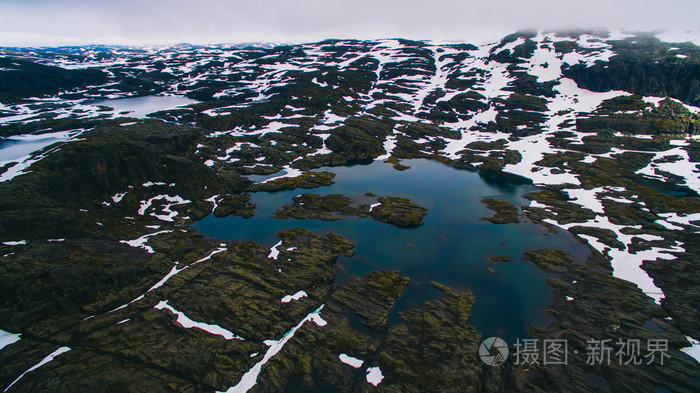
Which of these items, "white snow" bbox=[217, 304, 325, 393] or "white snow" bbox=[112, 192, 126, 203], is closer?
"white snow" bbox=[217, 304, 325, 393]

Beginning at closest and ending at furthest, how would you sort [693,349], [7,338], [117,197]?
1. [7,338]
2. [693,349]
3. [117,197]

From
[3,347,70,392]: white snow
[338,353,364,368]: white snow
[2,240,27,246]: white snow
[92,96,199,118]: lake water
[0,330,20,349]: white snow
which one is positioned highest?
[92,96,199,118]: lake water

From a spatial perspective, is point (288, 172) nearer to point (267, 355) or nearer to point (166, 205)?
point (166, 205)

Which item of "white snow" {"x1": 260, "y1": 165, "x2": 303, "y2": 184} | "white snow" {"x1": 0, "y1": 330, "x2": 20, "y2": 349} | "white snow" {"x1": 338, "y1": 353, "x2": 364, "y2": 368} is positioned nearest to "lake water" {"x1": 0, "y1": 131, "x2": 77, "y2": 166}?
"white snow" {"x1": 0, "y1": 330, "x2": 20, "y2": 349}

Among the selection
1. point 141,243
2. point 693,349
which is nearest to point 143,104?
point 141,243

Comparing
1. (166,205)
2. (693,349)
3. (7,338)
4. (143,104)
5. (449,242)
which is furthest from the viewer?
(143,104)

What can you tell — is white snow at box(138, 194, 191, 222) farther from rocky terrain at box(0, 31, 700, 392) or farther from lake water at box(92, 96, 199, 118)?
lake water at box(92, 96, 199, 118)
